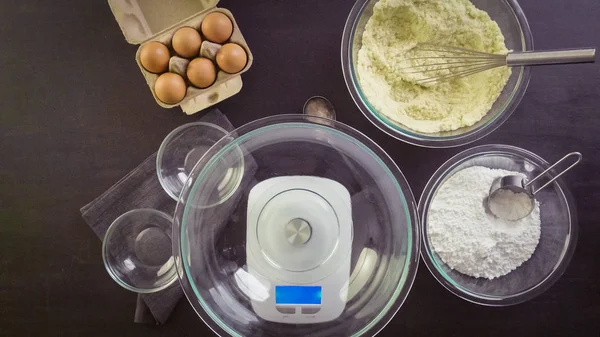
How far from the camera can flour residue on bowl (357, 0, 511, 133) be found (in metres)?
0.99

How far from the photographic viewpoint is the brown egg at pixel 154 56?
3.14 ft

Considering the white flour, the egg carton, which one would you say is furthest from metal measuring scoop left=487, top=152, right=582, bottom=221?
the egg carton

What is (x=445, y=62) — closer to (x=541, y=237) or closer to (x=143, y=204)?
(x=541, y=237)

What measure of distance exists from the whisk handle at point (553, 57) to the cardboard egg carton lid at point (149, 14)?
62 cm

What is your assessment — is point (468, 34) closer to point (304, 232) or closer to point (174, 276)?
point (304, 232)

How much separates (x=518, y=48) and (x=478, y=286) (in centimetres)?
53

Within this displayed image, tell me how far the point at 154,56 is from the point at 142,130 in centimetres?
20

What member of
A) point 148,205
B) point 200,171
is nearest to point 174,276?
point 148,205

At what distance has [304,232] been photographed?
0.93 m

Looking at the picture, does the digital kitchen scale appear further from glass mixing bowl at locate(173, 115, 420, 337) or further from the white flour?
the white flour

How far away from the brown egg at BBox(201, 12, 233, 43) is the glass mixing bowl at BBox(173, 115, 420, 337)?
0.65ft

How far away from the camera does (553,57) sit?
0.88 m

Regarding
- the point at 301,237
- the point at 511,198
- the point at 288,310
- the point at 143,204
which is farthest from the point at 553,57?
the point at 143,204

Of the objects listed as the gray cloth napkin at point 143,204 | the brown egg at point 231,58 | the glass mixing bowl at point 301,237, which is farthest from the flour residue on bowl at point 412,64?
the gray cloth napkin at point 143,204
